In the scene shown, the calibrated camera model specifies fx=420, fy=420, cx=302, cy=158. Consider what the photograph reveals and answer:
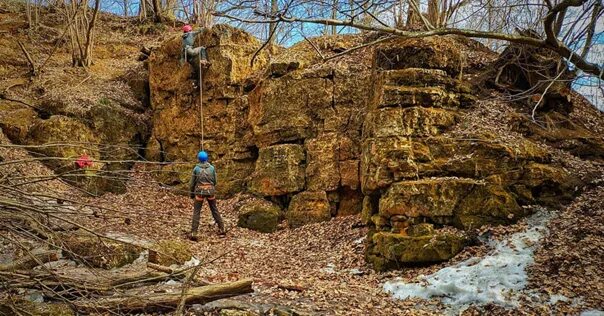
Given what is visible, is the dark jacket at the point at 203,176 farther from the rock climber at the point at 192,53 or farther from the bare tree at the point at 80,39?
the bare tree at the point at 80,39

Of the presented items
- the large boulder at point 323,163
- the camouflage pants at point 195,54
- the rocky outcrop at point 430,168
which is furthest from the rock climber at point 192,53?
the rocky outcrop at point 430,168

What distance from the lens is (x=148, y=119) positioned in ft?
53.2

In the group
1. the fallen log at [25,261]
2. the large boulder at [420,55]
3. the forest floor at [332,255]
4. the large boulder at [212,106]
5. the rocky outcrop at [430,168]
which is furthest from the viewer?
the large boulder at [212,106]

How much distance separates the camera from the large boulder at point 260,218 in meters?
11.5

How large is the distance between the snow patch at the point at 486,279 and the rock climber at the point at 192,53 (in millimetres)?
11083

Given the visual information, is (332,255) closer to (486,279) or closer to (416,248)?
(416,248)

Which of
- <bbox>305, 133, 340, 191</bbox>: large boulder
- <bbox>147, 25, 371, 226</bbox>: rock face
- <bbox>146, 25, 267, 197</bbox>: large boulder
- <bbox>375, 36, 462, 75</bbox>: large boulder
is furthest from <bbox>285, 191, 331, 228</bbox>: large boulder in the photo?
<bbox>375, 36, 462, 75</bbox>: large boulder

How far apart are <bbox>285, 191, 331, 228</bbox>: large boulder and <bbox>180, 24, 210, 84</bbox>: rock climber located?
6.67 metres

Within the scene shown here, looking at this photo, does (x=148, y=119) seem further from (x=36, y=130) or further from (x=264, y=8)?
(x=264, y=8)

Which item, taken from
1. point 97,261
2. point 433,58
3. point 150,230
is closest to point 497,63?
point 433,58

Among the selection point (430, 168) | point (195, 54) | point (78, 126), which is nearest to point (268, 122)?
point (195, 54)

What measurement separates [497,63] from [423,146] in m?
5.00

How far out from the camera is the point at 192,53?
50.0 ft

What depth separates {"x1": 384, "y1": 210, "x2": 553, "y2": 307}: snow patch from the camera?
20.8 ft
